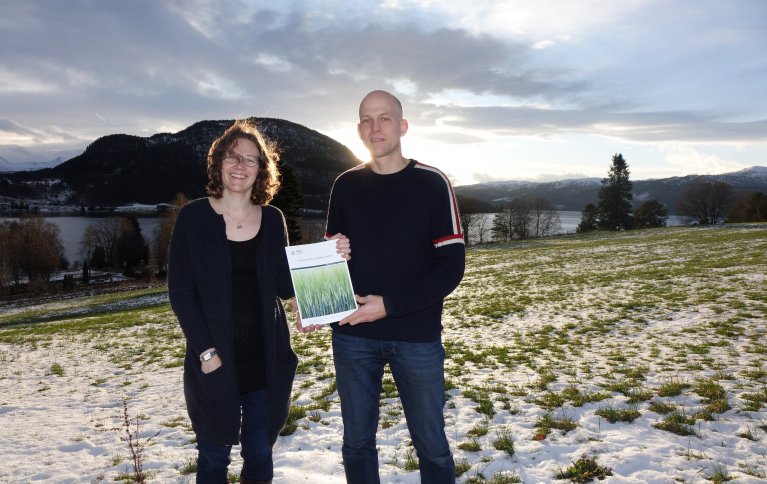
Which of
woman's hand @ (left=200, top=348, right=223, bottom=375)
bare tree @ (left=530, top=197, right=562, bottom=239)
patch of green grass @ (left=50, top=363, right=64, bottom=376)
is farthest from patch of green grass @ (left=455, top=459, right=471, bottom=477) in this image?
bare tree @ (left=530, top=197, right=562, bottom=239)

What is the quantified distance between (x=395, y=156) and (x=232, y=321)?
1888 mm

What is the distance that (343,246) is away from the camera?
3.29 meters

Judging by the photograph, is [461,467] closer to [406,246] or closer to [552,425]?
[552,425]

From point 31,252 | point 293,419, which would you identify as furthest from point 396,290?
point 31,252

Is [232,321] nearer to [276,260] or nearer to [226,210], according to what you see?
[276,260]

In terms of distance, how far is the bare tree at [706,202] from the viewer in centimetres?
9075

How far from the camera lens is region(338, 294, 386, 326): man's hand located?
3086mm

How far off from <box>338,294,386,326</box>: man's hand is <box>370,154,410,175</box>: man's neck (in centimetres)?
103

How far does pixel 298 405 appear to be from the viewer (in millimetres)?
6996

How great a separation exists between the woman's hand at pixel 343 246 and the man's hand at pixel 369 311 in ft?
1.26

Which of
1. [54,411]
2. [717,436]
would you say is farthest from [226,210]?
[54,411]

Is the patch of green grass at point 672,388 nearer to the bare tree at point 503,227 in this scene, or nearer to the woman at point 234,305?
the woman at point 234,305

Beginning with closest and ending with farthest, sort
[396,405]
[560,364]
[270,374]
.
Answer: [270,374] < [396,405] < [560,364]

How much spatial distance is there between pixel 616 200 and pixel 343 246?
296ft
